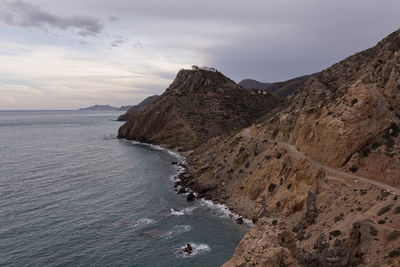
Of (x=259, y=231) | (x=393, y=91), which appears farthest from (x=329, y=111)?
(x=259, y=231)

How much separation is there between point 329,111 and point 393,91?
357 inches

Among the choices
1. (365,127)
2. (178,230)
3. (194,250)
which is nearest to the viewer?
(194,250)

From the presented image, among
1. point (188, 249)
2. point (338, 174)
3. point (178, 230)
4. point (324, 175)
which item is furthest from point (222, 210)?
point (338, 174)

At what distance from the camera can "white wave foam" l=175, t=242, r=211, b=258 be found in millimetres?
35719

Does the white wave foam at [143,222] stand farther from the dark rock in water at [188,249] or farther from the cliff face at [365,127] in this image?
the cliff face at [365,127]

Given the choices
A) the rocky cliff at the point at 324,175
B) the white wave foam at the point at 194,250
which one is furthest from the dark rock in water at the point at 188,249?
the rocky cliff at the point at 324,175

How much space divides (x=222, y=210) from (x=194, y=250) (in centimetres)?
1478

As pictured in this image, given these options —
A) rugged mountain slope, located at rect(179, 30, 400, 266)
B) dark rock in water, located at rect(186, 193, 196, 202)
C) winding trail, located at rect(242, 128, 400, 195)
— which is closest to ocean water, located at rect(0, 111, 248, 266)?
dark rock in water, located at rect(186, 193, 196, 202)

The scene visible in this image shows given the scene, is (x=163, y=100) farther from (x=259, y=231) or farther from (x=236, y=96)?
(x=259, y=231)

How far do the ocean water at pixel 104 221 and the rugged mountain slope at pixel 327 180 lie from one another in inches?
316

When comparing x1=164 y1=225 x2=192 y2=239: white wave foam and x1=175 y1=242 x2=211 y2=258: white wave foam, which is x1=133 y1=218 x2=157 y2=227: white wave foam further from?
x1=175 y1=242 x2=211 y2=258: white wave foam

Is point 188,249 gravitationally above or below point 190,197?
below

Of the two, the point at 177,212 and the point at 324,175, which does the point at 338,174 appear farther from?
the point at 177,212

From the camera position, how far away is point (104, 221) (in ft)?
150
